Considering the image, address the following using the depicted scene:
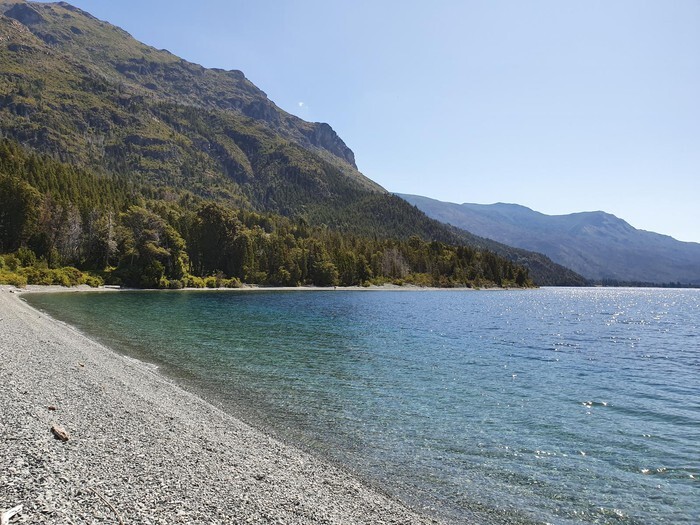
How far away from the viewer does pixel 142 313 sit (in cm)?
5847

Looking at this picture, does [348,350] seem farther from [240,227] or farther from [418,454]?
[240,227]

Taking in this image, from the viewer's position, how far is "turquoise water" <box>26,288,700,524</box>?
12547 mm

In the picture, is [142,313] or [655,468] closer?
[655,468]

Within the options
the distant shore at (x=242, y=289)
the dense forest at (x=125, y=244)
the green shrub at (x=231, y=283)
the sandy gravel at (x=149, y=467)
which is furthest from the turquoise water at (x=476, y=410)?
the green shrub at (x=231, y=283)

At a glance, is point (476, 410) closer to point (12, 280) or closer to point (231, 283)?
point (12, 280)

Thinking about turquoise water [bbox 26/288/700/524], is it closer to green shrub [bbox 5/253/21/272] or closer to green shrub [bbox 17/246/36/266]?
green shrub [bbox 5/253/21/272]

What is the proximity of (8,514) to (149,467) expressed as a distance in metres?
3.98

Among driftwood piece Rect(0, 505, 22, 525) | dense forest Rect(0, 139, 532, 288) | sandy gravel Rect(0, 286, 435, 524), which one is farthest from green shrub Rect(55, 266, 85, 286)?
driftwood piece Rect(0, 505, 22, 525)

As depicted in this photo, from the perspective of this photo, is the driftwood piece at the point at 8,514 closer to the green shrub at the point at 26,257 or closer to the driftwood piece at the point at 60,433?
the driftwood piece at the point at 60,433

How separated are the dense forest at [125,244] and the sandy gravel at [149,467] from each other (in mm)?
90686

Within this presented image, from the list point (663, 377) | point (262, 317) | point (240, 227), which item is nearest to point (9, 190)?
point (240, 227)

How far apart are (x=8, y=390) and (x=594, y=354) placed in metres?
43.3

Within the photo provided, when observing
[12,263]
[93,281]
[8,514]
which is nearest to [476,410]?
[8,514]

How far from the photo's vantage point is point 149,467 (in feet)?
37.4
